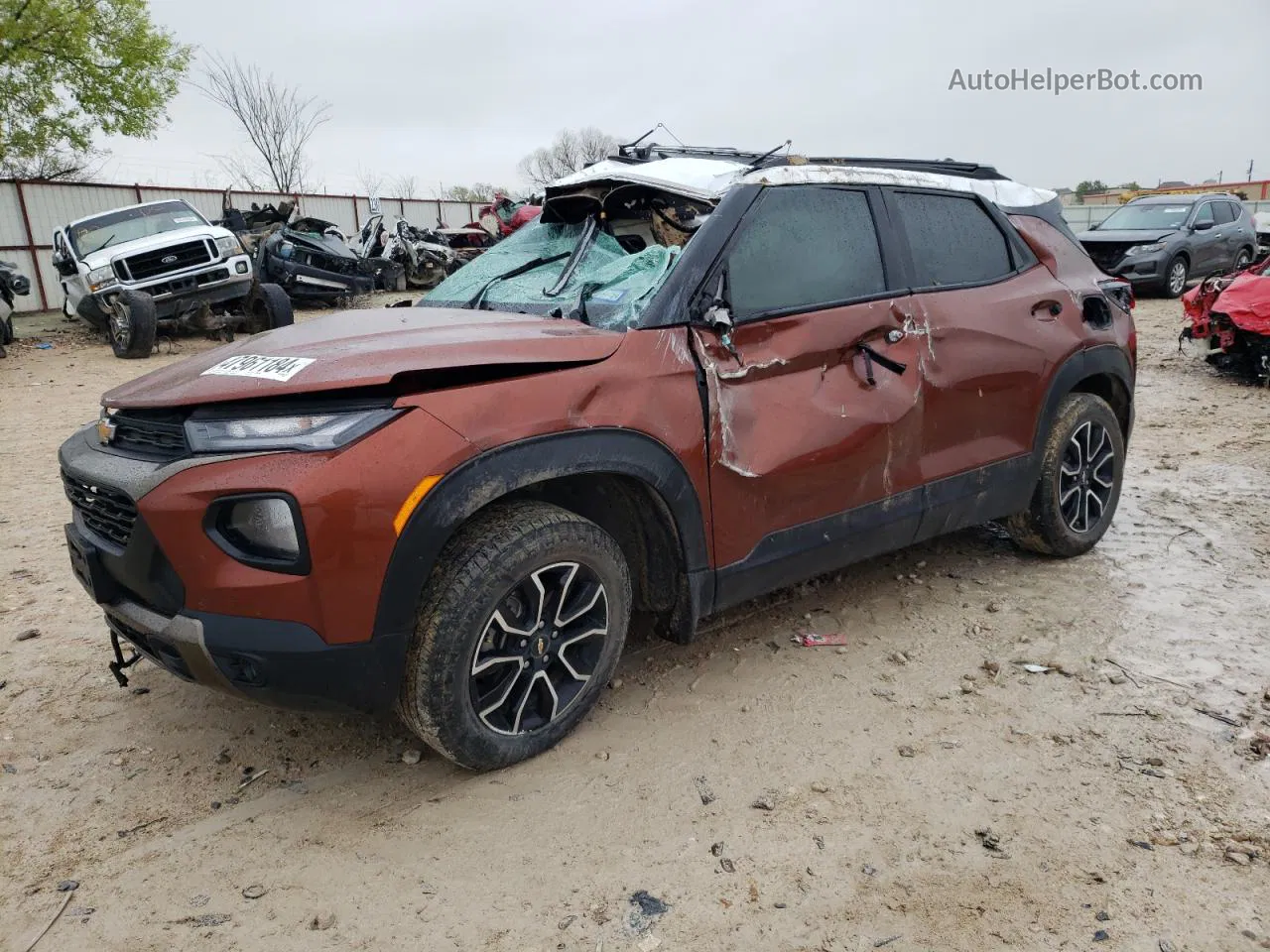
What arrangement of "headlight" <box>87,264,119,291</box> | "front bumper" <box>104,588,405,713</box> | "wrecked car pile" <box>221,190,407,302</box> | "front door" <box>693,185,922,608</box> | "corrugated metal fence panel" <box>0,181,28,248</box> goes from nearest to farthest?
"front bumper" <box>104,588,405,713</box>
"front door" <box>693,185,922,608</box>
"headlight" <box>87,264,119,291</box>
"wrecked car pile" <box>221,190,407,302</box>
"corrugated metal fence panel" <box>0,181,28,248</box>

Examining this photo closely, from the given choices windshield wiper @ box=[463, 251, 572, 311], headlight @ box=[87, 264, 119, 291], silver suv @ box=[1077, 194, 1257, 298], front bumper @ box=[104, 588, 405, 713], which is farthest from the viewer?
silver suv @ box=[1077, 194, 1257, 298]

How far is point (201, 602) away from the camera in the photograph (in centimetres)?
231

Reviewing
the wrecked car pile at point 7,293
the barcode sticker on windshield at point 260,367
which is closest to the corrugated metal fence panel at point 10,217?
the wrecked car pile at point 7,293

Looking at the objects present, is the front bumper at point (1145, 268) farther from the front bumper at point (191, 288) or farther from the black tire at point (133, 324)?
the black tire at point (133, 324)

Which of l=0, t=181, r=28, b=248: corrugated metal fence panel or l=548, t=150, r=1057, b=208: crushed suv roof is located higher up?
l=0, t=181, r=28, b=248: corrugated metal fence panel

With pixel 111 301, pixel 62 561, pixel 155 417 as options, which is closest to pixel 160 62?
pixel 111 301

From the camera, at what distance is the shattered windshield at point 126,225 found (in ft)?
38.5

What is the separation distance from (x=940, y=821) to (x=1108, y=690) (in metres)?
1.08

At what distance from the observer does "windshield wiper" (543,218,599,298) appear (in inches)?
133

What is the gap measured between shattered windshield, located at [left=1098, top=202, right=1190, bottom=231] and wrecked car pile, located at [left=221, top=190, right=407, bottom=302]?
1248 centimetres

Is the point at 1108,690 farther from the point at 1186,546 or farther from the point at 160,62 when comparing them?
the point at 160,62

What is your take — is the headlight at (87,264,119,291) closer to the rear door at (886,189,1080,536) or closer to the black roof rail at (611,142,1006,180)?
the black roof rail at (611,142,1006,180)

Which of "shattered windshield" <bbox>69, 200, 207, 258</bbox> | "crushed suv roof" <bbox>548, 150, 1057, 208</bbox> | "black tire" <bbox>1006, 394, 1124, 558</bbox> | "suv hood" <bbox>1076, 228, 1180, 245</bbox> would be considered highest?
"shattered windshield" <bbox>69, 200, 207, 258</bbox>

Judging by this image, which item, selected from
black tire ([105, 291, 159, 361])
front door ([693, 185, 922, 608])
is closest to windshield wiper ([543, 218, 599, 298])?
front door ([693, 185, 922, 608])
